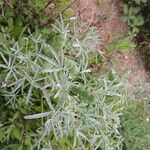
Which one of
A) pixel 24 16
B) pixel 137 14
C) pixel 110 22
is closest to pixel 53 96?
pixel 24 16

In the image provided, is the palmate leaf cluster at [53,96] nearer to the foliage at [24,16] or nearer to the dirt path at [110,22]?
the foliage at [24,16]

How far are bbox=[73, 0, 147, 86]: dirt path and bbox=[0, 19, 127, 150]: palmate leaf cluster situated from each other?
806mm

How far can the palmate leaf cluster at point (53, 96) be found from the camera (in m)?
1.98

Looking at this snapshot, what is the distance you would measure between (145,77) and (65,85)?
1859 mm

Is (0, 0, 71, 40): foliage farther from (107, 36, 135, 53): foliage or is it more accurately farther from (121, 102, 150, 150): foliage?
(121, 102, 150, 150): foliage

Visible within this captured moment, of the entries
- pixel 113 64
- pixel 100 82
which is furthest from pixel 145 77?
pixel 100 82

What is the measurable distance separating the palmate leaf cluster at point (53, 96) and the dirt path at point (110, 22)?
81 cm

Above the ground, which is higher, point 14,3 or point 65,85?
point 14,3

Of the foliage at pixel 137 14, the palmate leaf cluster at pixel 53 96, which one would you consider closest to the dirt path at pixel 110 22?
the foliage at pixel 137 14

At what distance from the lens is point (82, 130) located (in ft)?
7.01

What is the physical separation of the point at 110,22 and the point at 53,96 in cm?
150

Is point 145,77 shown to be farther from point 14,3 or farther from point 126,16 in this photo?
point 14,3

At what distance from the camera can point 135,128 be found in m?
2.86

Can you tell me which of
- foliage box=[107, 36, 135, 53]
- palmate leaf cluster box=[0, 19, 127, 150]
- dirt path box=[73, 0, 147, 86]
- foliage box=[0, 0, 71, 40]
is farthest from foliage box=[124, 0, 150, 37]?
palmate leaf cluster box=[0, 19, 127, 150]
